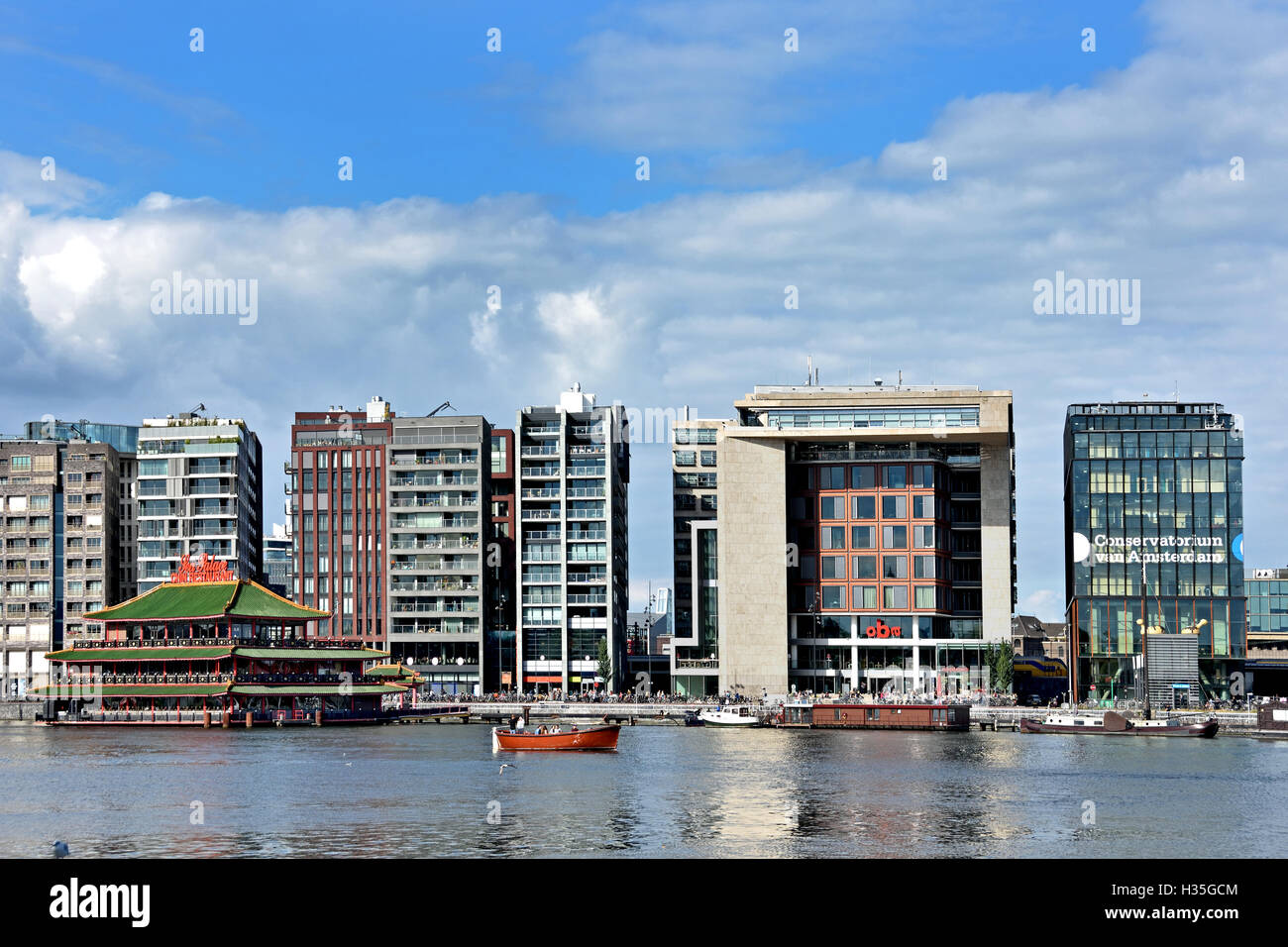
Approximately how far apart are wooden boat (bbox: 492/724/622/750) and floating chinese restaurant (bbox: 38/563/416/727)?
51.3 metres

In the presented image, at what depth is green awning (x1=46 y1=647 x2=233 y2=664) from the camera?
171 meters

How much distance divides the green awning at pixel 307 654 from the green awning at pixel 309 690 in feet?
11.3

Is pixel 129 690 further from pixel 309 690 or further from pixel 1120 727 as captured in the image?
pixel 1120 727

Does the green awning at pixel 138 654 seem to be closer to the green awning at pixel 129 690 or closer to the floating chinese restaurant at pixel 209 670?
the floating chinese restaurant at pixel 209 670

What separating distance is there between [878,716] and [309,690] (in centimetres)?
6475

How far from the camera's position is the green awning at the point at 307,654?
173 m

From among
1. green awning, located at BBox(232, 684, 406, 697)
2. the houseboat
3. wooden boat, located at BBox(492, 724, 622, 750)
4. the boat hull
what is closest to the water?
wooden boat, located at BBox(492, 724, 622, 750)

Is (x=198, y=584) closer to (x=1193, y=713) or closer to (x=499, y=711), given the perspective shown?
(x=499, y=711)

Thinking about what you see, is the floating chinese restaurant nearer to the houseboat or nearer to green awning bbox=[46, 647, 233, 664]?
green awning bbox=[46, 647, 233, 664]

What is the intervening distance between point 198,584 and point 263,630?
10.3m

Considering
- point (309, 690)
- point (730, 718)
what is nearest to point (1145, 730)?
point (730, 718)
